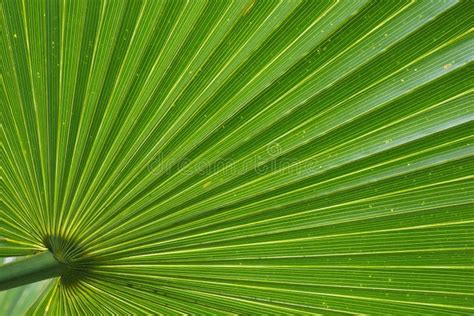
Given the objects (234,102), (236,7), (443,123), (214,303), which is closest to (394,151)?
(443,123)

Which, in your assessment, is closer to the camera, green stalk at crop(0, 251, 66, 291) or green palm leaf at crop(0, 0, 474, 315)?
green palm leaf at crop(0, 0, 474, 315)

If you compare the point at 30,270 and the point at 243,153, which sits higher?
the point at 243,153

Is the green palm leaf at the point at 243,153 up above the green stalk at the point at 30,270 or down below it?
above

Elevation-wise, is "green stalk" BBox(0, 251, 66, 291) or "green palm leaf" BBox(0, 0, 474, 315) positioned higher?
"green palm leaf" BBox(0, 0, 474, 315)

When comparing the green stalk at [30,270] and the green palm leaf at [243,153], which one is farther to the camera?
the green stalk at [30,270]
